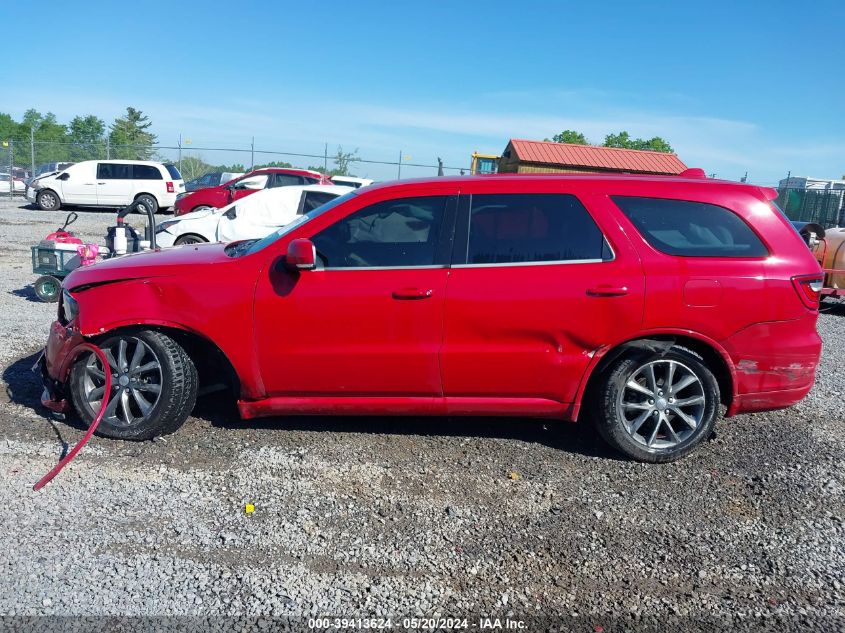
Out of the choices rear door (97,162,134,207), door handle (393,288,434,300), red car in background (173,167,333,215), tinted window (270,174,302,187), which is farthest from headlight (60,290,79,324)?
rear door (97,162,134,207)

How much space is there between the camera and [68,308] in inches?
181

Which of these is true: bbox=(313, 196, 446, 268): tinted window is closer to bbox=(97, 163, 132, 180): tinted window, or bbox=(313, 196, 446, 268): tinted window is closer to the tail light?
the tail light

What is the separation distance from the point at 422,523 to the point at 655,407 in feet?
5.53

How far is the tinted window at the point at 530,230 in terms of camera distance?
4.30 meters

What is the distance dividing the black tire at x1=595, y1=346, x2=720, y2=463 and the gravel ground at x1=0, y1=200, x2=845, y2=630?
0.13 meters

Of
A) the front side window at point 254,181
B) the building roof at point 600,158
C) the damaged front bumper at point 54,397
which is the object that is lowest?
the damaged front bumper at point 54,397

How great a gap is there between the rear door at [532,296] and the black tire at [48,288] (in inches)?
245

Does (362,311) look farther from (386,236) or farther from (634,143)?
(634,143)

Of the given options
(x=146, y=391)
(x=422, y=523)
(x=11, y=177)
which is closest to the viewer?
(x=422, y=523)

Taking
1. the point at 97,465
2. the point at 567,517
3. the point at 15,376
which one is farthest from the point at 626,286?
the point at 15,376

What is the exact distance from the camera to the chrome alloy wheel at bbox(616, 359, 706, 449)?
435 centimetres

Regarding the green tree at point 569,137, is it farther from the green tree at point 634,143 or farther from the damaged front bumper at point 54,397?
the damaged front bumper at point 54,397

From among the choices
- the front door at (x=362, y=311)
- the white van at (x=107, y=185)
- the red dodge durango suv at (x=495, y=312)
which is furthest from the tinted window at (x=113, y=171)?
the front door at (x=362, y=311)

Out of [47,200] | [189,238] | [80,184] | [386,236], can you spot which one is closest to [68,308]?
[386,236]
